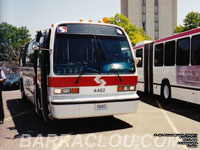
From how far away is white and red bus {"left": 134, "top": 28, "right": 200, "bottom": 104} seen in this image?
838 centimetres

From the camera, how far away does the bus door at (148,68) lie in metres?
12.0

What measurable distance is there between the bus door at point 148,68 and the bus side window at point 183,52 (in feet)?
8.15

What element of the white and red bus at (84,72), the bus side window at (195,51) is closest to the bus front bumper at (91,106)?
the white and red bus at (84,72)

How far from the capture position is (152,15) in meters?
70.9

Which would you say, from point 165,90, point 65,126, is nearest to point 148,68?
point 165,90

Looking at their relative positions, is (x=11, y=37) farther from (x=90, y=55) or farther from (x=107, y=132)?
(x=107, y=132)

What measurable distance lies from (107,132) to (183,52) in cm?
494

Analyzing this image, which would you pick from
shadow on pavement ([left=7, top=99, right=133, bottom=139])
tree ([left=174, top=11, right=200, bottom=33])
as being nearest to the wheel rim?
A: shadow on pavement ([left=7, top=99, right=133, bottom=139])

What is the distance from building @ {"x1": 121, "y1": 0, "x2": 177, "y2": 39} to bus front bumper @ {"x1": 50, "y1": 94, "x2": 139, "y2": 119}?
66.5m

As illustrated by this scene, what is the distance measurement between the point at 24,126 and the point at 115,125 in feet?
8.10

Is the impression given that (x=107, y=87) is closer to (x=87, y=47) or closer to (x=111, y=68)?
(x=111, y=68)

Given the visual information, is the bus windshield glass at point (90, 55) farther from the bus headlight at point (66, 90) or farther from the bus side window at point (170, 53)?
the bus side window at point (170, 53)

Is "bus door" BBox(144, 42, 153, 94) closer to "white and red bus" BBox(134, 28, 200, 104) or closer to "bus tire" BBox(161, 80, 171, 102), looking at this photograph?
"white and red bus" BBox(134, 28, 200, 104)

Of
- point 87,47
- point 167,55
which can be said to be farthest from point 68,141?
point 167,55
